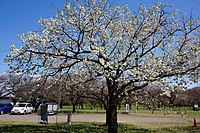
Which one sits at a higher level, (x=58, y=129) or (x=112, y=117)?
(x=112, y=117)

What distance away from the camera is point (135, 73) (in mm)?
10188

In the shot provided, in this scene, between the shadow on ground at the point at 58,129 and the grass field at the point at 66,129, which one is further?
the grass field at the point at 66,129

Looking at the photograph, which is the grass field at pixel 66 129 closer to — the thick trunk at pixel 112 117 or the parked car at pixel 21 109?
the thick trunk at pixel 112 117

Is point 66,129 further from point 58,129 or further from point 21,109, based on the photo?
point 21,109

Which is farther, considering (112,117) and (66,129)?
(66,129)

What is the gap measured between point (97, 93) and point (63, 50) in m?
6.99

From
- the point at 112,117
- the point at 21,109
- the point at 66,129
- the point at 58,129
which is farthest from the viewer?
the point at 21,109

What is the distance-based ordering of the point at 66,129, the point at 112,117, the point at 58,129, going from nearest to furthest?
the point at 112,117, the point at 58,129, the point at 66,129

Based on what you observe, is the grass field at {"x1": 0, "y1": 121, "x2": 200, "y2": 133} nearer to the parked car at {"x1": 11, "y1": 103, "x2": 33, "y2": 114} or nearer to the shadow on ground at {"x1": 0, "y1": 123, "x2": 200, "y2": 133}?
the shadow on ground at {"x1": 0, "y1": 123, "x2": 200, "y2": 133}

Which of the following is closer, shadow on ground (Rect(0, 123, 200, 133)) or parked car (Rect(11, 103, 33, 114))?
shadow on ground (Rect(0, 123, 200, 133))

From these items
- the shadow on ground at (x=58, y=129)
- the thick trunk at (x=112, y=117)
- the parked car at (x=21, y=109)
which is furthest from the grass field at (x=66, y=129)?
the parked car at (x=21, y=109)

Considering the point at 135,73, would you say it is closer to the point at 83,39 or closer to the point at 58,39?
the point at 83,39

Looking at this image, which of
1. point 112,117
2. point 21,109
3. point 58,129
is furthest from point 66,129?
point 21,109

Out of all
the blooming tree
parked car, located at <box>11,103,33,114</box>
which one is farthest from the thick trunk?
parked car, located at <box>11,103,33,114</box>
